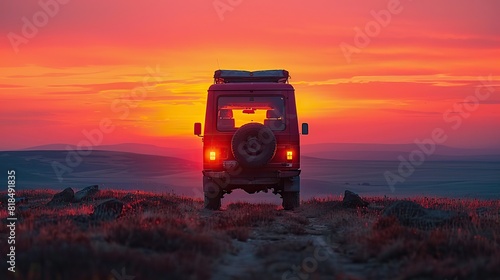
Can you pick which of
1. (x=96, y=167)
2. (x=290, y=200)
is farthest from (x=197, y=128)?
(x=96, y=167)

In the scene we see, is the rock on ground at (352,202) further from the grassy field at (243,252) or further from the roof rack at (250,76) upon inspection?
the grassy field at (243,252)

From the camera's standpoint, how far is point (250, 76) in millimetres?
21438

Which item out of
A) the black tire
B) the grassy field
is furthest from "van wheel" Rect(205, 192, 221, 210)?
the grassy field

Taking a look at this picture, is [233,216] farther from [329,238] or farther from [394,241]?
[394,241]

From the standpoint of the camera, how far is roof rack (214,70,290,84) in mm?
21359

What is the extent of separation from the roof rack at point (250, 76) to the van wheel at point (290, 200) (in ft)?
11.5

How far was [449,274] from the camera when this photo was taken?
9117 millimetres

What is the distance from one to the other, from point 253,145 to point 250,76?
3.13 meters

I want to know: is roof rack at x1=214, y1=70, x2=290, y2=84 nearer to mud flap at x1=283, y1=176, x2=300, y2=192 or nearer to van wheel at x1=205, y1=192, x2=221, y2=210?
mud flap at x1=283, y1=176, x2=300, y2=192

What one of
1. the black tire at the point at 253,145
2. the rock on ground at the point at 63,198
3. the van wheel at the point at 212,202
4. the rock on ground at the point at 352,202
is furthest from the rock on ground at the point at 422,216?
the rock on ground at the point at 63,198

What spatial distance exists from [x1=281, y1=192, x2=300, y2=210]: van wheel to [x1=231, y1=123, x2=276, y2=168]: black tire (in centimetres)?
231

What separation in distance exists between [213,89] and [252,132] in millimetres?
2087

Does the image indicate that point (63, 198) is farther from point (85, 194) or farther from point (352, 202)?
point (352, 202)

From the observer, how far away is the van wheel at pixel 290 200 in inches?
832
